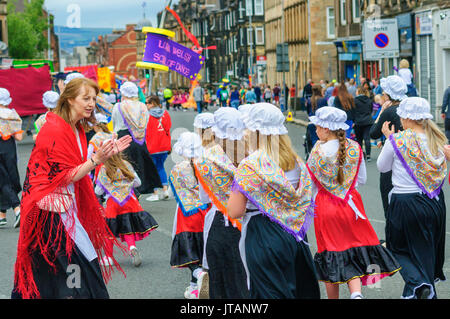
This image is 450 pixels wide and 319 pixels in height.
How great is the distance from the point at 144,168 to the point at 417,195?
734cm

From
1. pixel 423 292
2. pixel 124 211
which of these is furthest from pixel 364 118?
pixel 423 292

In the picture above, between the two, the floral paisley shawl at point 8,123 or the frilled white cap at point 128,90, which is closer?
the floral paisley shawl at point 8,123

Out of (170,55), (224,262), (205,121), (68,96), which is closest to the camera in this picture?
(68,96)

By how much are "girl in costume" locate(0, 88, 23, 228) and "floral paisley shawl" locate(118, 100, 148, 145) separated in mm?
1703

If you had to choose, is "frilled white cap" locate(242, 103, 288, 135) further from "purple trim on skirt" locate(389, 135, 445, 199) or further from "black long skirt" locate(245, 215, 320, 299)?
"purple trim on skirt" locate(389, 135, 445, 199)

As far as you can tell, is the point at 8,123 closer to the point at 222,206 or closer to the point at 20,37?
the point at 222,206

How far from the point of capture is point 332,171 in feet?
22.0

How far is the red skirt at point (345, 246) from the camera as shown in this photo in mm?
6645

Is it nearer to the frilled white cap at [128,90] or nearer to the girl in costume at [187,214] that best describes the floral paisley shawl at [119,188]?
the girl in costume at [187,214]

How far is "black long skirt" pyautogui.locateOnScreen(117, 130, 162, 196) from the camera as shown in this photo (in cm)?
1345

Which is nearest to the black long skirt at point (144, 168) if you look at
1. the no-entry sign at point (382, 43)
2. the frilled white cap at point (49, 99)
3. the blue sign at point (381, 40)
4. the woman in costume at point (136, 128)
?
the woman in costume at point (136, 128)

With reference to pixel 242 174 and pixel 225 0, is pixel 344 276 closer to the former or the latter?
pixel 242 174

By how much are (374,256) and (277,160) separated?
78.1 inches
